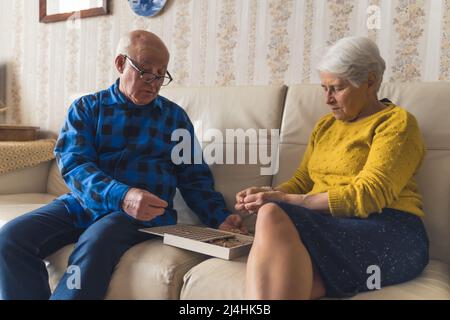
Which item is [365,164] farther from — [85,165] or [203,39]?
[203,39]

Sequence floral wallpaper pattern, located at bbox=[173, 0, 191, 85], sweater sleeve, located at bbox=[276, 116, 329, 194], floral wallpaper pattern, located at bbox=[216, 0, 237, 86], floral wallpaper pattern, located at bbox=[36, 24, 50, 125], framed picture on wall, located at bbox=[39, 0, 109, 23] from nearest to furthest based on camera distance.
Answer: sweater sleeve, located at bbox=[276, 116, 329, 194], floral wallpaper pattern, located at bbox=[216, 0, 237, 86], floral wallpaper pattern, located at bbox=[173, 0, 191, 85], framed picture on wall, located at bbox=[39, 0, 109, 23], floral wallpaper pattern, located at bbox=[36, 24, 50, 125]

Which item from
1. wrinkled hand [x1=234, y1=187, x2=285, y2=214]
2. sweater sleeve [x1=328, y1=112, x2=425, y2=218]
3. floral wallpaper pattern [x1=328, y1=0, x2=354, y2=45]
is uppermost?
floral wallpaper pattern [x1=328, y1=0, x2=354, y2=45]

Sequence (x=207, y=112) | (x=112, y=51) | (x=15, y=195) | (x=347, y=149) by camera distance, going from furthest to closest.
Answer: (x=112, y=51)
(x=15, y=195)
(x=207, y=112)
(x=347, y=149)

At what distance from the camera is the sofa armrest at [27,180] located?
2.23 m

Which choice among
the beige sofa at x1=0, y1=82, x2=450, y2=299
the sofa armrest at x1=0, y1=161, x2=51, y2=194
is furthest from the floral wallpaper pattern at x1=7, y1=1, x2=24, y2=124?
the beige sofa at x1=0, y1=82, x2=450, y2=299

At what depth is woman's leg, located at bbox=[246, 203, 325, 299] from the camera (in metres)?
0.96

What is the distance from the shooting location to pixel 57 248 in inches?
55.5

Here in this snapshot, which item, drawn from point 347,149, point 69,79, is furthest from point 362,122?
point 69,79

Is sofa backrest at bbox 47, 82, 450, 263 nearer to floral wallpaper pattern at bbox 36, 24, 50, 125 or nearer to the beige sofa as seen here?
the beige sofa

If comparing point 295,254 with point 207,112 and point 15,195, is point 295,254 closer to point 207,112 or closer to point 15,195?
point 207,112

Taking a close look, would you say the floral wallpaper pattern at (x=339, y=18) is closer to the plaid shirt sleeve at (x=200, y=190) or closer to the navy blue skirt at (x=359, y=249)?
the plaid shirt sleeve at (x=200, y=190)

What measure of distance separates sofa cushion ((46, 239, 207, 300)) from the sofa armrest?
3.58 ft

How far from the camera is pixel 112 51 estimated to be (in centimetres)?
255

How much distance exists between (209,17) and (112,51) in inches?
25.9
